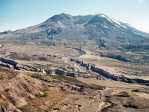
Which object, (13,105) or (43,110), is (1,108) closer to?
(13,105)

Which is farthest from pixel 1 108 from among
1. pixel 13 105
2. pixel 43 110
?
pixel 43 110

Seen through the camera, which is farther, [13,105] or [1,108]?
[13,105]

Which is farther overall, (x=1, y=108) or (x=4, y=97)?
(x=4, y=97)

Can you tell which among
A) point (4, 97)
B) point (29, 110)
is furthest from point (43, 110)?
point (4, 97)

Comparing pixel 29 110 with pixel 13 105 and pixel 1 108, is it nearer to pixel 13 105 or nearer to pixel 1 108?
pixel 13 105

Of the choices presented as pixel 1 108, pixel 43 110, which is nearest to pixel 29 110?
pixel 43 110

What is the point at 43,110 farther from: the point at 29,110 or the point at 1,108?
the point at 1,108

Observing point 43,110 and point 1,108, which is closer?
point 1,108
